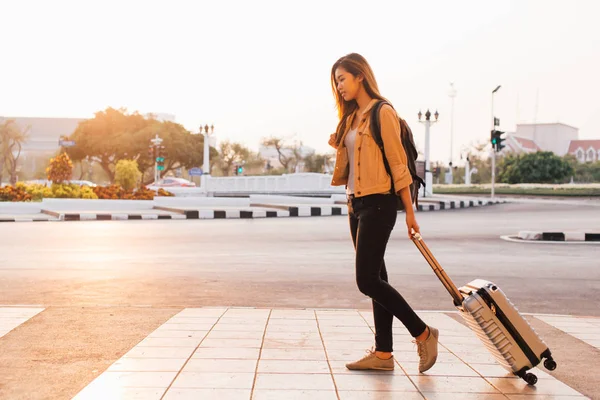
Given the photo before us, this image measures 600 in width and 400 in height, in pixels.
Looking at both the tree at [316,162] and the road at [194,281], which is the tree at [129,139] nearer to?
the tree at [316,162]

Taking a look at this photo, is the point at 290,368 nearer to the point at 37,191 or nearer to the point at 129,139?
the point at 37,191

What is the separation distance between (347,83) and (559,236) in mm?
12550

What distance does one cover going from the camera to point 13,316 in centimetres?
557

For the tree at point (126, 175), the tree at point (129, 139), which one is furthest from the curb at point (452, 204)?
the tree at point (129, 139)

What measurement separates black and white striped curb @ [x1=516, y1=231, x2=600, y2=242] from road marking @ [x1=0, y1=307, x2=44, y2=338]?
457 inches

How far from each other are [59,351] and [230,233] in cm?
1176

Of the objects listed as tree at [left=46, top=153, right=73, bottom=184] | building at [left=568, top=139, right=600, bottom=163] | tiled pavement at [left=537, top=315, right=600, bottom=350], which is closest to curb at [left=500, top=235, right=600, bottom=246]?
tiled pavement at [left=537, top=315, right=600, bottom=350]

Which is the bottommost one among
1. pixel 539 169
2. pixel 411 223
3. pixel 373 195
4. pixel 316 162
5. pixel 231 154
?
pixel 411 223

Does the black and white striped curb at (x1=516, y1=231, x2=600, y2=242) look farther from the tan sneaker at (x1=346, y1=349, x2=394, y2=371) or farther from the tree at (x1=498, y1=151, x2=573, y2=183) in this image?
the tree at (x1=498, y1=151, x2=573, y2=183)

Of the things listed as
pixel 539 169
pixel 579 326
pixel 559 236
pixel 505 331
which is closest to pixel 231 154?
pixel 539 169

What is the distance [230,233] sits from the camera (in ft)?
53.2

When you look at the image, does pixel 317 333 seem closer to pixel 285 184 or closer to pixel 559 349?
pixel 559 349

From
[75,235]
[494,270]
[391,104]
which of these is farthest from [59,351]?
[75,235]

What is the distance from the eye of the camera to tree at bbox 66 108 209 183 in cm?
6084
